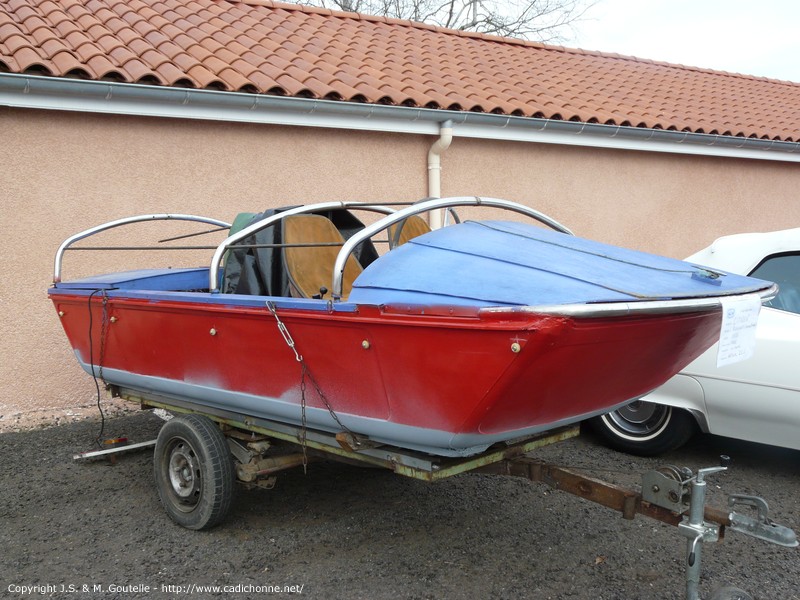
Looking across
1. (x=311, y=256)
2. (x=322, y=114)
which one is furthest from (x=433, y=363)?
(x=322, y=114)

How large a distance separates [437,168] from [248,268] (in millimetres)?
3735

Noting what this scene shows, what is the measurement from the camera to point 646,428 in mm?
4746

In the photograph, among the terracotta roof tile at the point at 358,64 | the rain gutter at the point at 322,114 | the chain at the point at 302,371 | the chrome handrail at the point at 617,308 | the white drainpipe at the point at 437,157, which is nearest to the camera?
the chrome handrail at the point at 617,308

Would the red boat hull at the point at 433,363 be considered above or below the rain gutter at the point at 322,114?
below

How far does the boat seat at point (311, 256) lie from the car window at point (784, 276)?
250 cm

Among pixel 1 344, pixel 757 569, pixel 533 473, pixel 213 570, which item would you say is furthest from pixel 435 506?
pixel 1 344

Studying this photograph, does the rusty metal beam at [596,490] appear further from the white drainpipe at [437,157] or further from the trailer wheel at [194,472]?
the white drainpipe at [437,157]

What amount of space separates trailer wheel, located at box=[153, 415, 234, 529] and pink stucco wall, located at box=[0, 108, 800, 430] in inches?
95.6

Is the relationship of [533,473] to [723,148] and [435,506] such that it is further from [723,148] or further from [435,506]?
[723,148]

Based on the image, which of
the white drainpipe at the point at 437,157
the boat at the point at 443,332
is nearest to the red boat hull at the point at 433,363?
the boat at the point at 443,332

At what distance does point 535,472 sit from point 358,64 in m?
5.86

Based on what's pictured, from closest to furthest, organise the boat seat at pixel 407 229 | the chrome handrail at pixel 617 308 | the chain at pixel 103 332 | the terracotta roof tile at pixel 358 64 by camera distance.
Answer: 1. the chrome handrail at pixel 617 308
2. the boat seat at pixel 407 229
3. the chain at pixel 103 332
4. the terracotta roof tile at pixel 358 64

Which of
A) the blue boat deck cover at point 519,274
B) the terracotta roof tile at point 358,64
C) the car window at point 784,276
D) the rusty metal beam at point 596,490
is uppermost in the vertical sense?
the terracotta roof tile at point 358,64

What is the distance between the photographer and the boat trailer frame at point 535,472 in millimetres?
2590
